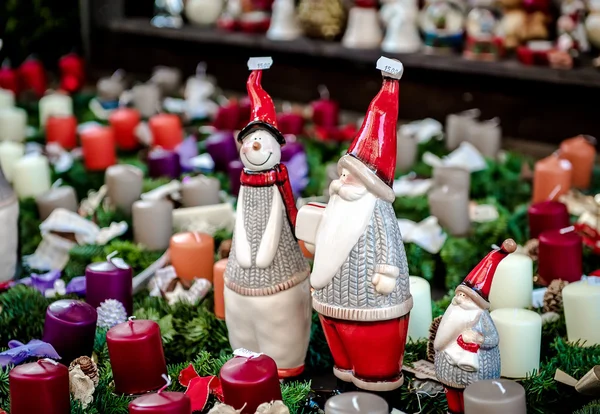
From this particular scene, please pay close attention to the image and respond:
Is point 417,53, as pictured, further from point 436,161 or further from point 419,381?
point 419,381

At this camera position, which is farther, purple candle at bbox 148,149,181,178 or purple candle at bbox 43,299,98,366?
purple candle at bbox 148,149,181,178

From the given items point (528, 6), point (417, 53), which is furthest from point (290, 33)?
point (528, 6)

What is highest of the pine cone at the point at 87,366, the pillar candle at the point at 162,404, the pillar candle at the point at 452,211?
the pillar candle at the point at 162,404

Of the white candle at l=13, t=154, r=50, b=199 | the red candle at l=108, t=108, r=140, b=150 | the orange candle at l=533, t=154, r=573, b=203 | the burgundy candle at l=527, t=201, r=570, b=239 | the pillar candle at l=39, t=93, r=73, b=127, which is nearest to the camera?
the burgundy candle at l=527, t=201, r=570, b=239

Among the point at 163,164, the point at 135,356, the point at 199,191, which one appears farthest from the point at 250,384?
the point at 163,164

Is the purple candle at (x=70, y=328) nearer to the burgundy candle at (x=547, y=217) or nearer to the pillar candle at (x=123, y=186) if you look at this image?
the pillar candle at (x=123, y=186)

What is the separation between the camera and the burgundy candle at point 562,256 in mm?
1511

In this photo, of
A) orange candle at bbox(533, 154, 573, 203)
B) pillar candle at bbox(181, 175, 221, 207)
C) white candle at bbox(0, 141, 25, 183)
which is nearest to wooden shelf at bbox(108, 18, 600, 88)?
orange candle at bbox(533, 154, 573, 203)

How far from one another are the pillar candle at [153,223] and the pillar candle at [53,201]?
0.22 metres

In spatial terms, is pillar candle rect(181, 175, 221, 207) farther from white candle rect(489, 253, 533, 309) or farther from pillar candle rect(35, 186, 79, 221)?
white candle rect(489, 253, 533, 309)

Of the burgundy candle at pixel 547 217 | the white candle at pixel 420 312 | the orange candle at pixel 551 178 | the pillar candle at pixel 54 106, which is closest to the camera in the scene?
the white candle at pixel 420 312

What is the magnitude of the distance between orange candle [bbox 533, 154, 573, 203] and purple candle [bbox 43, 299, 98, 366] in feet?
3.29

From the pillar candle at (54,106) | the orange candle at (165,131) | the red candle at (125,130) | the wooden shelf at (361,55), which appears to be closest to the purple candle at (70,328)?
the orange candle at (165,131)

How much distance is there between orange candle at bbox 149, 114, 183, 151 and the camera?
7.93 ft
